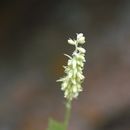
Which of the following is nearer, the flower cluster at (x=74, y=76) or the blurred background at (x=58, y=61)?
the flower cluster at (x=74, y=76)

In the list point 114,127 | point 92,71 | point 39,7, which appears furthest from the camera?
point 39,7

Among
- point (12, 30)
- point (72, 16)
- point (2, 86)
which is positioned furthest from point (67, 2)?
point (2, 86)

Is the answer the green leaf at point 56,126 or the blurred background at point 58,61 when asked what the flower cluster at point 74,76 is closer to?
the green leaf at point 56,126

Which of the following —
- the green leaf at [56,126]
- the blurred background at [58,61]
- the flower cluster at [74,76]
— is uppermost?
the blurred background at [58,61]

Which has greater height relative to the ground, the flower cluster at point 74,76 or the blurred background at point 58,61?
the blurred background at point 58,61

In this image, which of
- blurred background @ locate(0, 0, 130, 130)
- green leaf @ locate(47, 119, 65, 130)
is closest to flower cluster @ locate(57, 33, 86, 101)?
green leaf @ locate(47, 119, 65, 130)

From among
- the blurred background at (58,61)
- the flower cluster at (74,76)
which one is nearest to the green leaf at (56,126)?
the flower cluster at (74,76)

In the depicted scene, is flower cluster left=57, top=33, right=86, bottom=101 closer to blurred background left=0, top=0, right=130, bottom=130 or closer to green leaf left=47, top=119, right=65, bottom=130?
green leaf left=47, top=119, right=65, bottom=130

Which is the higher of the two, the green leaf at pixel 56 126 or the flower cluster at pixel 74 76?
the flower cluster at pixel 74 76

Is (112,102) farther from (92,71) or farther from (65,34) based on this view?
(65,34)
